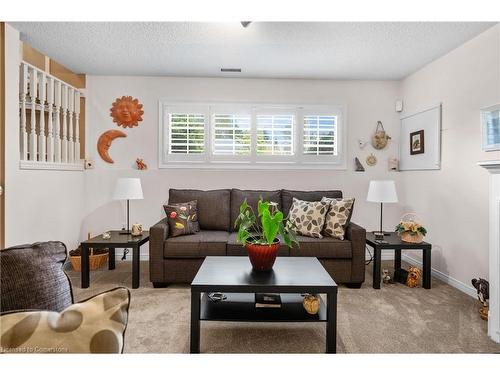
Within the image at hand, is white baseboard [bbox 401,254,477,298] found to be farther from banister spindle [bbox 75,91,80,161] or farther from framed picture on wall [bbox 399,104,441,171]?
banister spindle [bbox 75,91,80,161]

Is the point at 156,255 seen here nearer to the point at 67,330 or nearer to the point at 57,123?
the point at 57,123

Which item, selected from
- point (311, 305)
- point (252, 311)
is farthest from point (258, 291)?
point (311, 305)

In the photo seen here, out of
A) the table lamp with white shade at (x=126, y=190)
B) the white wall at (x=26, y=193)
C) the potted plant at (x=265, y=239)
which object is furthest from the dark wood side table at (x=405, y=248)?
the white wall at (x=26, y=193)

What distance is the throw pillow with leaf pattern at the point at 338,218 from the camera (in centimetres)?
315

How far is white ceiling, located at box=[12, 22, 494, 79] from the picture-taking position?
2652 mm

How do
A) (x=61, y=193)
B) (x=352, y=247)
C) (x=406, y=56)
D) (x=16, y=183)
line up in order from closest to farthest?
(x=16, y=183) < (x=352, y=247) < (x=406, y=56) < (x=61, y=193)

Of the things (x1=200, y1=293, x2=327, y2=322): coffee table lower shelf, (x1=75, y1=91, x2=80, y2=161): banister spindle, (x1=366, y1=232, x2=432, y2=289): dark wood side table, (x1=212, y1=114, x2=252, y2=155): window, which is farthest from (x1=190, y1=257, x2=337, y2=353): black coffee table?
(x1=75, y1=91, x2=80, y2=161): banister spindle

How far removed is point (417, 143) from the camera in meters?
3.68

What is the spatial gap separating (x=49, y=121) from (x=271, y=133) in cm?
260

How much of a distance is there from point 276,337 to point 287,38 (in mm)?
2543
